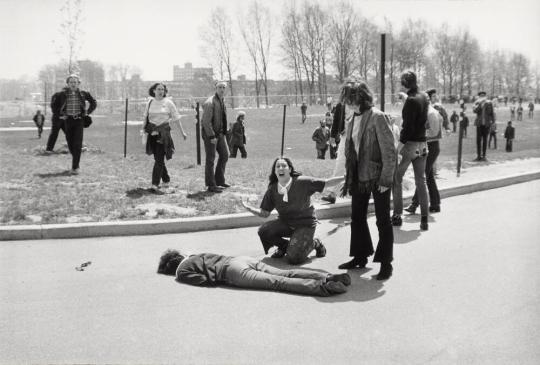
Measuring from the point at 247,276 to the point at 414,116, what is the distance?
3.42m

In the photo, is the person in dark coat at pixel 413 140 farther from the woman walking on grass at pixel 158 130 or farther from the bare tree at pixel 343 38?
the bare tree at pixel 343 38

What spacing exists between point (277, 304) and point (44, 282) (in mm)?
2194

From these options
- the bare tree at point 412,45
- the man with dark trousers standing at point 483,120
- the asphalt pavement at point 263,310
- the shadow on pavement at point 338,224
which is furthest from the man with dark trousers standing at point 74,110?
the bare tree at point 412,45

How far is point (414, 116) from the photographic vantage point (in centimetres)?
750

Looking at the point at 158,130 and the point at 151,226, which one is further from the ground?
the point at 158,130

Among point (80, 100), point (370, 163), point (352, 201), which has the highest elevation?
point (80, 100)

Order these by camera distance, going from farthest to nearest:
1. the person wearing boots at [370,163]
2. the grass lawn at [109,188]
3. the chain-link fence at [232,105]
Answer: the chain-link fence at [232,105] → the grass lawn at [109,188] → the person wearing boots at [370,163]

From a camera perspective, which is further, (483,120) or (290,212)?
(483,120)

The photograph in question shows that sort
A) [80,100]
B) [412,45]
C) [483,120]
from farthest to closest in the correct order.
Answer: [412,45], [483,120], [80,100]

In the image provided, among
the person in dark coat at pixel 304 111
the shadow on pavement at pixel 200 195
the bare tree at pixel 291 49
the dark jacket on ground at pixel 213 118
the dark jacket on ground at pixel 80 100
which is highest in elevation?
the bare tree at pixel 291 49

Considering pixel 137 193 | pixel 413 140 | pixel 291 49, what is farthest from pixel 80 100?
pixel 291 49

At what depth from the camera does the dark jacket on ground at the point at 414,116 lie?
293 inches

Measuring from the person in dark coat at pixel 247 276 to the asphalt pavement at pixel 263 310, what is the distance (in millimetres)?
83

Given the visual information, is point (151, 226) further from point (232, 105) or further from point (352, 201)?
point (232, 105)
